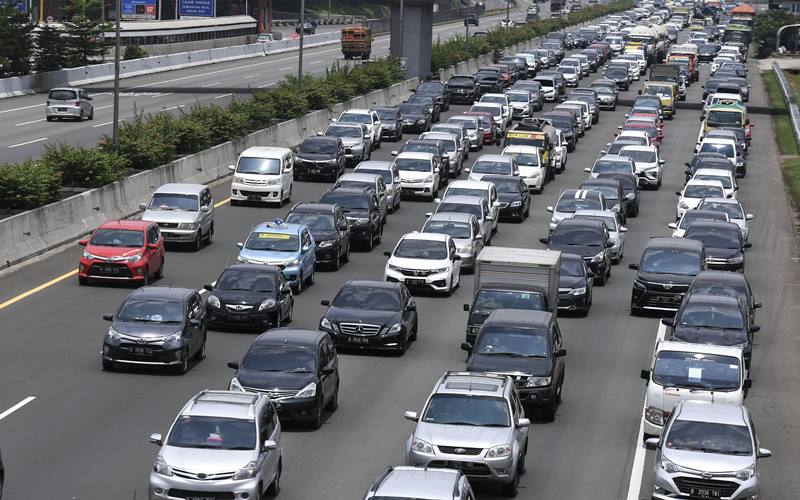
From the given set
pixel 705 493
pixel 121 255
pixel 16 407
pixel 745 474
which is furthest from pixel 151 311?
pixel 745 474

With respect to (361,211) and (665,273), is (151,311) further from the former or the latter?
(361,211)

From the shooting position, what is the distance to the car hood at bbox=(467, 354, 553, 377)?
2719 centimetres

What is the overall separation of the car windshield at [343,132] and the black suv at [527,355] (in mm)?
34153

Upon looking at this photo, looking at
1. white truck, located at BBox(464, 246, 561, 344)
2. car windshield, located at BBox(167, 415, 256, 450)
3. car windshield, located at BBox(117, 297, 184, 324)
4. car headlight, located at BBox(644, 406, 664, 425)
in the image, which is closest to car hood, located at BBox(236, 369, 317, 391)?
car windshield, located at BBox(117, 297, 184, 324)

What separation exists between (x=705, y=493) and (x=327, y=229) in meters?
21.8

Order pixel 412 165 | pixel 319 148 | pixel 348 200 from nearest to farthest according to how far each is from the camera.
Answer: pixel 348 200
pixel 412 165
pixel 319 148

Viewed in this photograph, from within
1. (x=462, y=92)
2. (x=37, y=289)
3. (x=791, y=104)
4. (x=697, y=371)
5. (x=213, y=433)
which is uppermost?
(x=213, y=433)

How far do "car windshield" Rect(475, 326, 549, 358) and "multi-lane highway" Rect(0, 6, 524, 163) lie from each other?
30531mm

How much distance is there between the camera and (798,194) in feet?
200

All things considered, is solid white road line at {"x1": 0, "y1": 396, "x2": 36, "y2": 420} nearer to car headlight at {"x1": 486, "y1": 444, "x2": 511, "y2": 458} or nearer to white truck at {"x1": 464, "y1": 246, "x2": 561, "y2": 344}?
car headlight at {"x1": 486, "y1": 444, "x2": 511, "y2": 458}

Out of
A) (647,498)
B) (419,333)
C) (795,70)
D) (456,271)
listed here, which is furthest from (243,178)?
(795,70)

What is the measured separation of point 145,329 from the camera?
29172mm

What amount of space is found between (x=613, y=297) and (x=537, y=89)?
50302 mm

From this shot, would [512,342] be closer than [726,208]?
Yes
